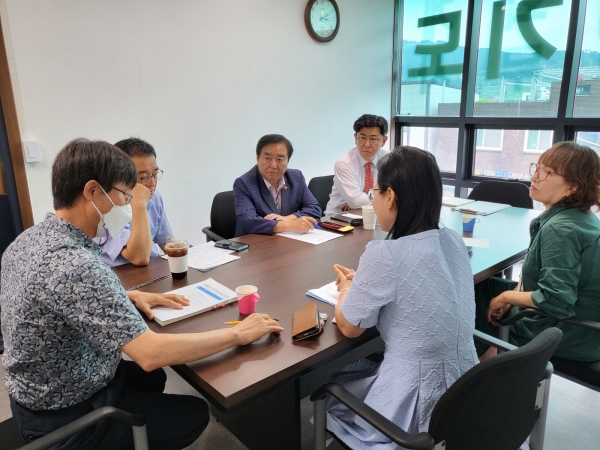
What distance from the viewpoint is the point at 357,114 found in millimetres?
4543

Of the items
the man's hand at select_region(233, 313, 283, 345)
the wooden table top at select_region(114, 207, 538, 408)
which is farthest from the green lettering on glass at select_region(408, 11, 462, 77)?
the man's hand at select_region(233, 313, 283, 345)

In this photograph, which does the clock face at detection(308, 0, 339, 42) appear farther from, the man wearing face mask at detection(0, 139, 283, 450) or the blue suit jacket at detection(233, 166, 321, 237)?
the man wearing face mask at detection(0, 139, 283, 450)

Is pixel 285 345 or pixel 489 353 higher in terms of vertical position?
pixel 285 345

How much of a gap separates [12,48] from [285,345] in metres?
2.51

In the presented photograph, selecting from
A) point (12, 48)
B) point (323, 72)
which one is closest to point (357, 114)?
point (323, 72)

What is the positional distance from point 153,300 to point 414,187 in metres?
0.90

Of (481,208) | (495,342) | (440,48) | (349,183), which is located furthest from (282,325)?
(440,48)

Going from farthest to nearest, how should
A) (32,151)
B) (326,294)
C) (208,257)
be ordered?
1. (32,151)
2. (208,257)
3. (326,294)

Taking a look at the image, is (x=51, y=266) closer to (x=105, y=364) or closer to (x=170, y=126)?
(x=105, y=364)

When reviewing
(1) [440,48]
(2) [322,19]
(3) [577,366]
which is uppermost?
(2) [322,19]

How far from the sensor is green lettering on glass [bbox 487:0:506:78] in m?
3.95

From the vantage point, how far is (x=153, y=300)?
1420mm

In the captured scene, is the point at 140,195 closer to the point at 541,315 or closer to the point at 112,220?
the point at 112,220

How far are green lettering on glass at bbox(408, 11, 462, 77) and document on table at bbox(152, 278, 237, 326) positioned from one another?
3775 mm
